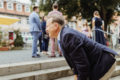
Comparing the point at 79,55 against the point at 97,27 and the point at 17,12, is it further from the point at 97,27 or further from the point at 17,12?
the point at 17,12

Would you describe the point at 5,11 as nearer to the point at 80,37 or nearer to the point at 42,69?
the point at 42,69

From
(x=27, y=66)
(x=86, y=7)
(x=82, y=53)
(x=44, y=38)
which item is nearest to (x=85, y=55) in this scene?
(x=82, y=53)

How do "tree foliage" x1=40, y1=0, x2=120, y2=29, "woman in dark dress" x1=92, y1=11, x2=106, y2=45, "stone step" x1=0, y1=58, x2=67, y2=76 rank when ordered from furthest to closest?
"tree foliage" x1=40, y1=0, x2=120, y2=29
"woman in dark dress" x1=92, y1=11, x2=106, y2=45
"stone step" x1=0, y1=58, x2=67, y2=76

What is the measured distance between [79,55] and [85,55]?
0.22 ft

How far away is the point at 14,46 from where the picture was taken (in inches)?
535

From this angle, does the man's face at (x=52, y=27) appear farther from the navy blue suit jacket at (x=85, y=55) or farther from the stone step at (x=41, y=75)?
the stone step at (x=41, y=75)

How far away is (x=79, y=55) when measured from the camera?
1741 mm

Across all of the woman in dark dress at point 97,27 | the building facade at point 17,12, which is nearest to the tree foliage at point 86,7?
the woman in dark dress at point 97,27

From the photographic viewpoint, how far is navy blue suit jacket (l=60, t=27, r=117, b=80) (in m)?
1.74

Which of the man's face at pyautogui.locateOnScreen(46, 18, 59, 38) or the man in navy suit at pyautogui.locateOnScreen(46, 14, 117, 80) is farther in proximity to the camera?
the man's face at pyautogui.locateOnScreen(46, 18, 59, 38)

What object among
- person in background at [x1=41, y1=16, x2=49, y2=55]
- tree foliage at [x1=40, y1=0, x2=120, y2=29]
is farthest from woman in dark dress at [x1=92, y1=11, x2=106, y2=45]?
tree foliage at [x1=40, y1=0, x2=120, y2=29]

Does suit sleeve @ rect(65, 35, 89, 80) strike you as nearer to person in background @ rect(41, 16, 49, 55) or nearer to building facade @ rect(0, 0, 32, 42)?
person in background @ rect(41, 16, 49, 55)

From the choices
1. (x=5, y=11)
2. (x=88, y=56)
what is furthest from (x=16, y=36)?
(x=5, y=11)

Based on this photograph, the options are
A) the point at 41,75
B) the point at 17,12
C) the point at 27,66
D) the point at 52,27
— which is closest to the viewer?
the point at 52,27
